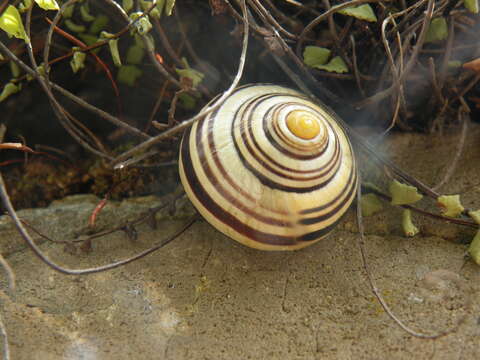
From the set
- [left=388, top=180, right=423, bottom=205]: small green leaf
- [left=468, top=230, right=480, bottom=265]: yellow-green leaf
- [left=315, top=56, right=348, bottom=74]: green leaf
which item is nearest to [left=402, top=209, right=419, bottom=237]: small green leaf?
[left=388, top=180, right=423, bottom=205]: small green leaf

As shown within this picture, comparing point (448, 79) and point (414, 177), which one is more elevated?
point (448, 79)

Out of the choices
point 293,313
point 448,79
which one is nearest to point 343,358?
point 293,313

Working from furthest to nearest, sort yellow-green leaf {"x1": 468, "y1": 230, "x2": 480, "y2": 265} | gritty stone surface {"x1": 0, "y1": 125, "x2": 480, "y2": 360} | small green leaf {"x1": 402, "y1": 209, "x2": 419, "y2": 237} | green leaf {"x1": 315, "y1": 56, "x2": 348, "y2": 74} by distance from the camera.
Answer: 1. green leaf {"x1": 315, "y1": 56, "x2": 348, "y2": 74}
2. small green leaf {"x1": 402, "y1": 209, "x2": 419, "y2": 237}
3. yellow-green leaf {"x1": 468, "y1": 230, "x2": 480, "y2": 265}
4. gritty stone surface {"x1": 0, "y1": 125, "x2": 480, "y2": 360}

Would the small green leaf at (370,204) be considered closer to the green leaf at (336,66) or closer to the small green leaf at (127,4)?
the green leaf at (336,66)

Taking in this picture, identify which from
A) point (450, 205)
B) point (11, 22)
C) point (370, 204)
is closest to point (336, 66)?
point (370, 204)

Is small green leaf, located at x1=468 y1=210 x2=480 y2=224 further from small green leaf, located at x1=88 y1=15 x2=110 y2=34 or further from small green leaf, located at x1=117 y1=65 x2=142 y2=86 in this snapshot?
small green leaf, located at x1=88 y1=15 x2=110 y2=34

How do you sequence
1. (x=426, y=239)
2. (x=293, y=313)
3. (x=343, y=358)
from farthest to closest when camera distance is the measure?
(x=426, y=239), (x=293, y=313), (x=343, y=358)

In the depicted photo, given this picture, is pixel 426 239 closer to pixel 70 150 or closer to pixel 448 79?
pixel 448 79
